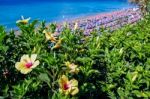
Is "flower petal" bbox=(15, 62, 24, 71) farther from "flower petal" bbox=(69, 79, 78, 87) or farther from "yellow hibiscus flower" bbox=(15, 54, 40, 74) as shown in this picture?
"flower petal" bbox=(69, 79, 78, 87)

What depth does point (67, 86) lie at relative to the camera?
2.66 m

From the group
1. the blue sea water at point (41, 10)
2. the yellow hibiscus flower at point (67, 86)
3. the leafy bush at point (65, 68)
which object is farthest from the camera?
the blue sea water at point (41, 10)

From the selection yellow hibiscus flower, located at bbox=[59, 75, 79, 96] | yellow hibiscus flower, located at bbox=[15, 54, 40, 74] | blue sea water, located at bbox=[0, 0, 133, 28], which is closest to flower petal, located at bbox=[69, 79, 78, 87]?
yellow hibiscus flower, located at bbox=[59, 75, 79, 96]

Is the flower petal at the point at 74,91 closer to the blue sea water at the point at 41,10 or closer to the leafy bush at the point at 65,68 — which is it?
the leafy bush at the point at 65,68

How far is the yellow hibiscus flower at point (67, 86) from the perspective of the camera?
2635 mm

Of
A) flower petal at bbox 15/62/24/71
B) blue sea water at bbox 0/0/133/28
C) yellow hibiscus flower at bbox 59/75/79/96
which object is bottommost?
blue sea water at bbox 0/0/133/28

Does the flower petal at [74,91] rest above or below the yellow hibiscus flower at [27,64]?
below

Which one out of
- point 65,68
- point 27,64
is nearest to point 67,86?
point 65,68

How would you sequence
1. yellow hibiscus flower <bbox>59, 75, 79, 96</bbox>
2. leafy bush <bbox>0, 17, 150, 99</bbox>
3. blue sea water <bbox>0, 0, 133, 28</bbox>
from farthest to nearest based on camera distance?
blue sea water <bbox>0, 0, 133, 28</bbox> → leafy bush <bbox>0, 17, 150, 99</bbox> → yellow hibiscus flower <bbox>59, 75, 79, 96</bbox>

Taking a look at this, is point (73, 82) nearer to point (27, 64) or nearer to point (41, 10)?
point (27, 64)

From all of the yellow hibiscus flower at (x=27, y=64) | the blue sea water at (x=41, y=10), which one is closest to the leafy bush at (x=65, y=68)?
the yellow hibiscus flower at (x=27, y=64)

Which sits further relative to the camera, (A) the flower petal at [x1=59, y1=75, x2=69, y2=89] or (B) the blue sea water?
(B) the blue sea water

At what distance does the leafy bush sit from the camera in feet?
9.03

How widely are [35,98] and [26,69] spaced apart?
21 cm
